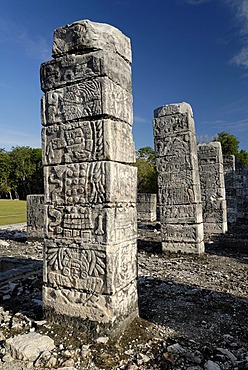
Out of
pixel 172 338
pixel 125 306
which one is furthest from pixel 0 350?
pixel 172 338

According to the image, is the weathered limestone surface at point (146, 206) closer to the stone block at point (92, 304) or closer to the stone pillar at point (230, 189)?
the stone pillar at point (230, 189)

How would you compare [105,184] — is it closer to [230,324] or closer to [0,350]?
[0,350]

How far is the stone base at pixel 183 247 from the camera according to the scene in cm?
725

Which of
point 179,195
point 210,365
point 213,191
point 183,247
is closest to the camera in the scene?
point 210,365

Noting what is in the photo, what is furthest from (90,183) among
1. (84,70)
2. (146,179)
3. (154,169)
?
(154,169)

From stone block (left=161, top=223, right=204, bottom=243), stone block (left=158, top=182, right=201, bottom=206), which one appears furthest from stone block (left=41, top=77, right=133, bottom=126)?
stone block (left=161, top=223, right=204, bottom=243)

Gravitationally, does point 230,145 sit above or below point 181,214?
above

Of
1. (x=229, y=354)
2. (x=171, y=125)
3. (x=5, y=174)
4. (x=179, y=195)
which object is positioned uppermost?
(x=5, y=174)

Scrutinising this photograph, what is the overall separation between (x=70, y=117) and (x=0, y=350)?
8.45 ft

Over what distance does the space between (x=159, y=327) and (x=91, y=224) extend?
1.41m

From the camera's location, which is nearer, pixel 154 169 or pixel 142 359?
pixel 142 359

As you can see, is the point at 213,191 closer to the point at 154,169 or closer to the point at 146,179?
the point at 146,179

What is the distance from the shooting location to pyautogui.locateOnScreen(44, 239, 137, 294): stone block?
3.19 m

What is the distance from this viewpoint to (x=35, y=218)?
9.97 metres
